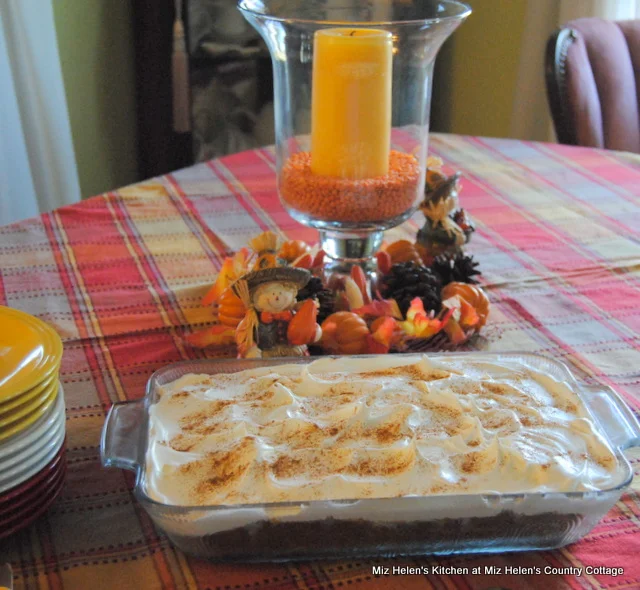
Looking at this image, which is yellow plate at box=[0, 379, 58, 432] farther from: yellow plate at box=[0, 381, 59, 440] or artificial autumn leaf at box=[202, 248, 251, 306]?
artificial autumn leaf at box=[202, 248, 251, 306]

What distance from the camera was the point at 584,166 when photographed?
1530 mm

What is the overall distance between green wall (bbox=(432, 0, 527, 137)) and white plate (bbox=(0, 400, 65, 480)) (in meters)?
2.31

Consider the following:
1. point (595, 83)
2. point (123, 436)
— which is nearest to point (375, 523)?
point (123, 436)

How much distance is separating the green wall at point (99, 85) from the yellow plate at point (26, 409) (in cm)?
182

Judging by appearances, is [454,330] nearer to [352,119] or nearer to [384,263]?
[384,263]

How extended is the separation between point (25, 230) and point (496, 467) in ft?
2.94

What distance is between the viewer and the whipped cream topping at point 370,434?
597 mm

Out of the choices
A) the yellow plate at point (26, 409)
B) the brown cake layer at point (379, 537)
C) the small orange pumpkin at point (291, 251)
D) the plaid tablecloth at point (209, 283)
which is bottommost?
the plaid tablecloth at point (209, 283)

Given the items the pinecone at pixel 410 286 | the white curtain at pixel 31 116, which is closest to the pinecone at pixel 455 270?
the pinecone at pixel 410 286

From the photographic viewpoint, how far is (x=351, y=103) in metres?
0.94

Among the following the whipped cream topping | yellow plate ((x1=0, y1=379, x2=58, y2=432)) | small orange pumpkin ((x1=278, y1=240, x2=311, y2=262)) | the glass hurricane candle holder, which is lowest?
the whipped cream topping

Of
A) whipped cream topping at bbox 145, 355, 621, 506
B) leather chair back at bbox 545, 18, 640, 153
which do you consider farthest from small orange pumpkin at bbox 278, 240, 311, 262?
leather chair back at bbox 545, 18, 640, 153

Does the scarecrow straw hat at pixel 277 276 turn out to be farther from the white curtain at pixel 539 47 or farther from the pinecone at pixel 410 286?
the white curtain at pixel 539 47

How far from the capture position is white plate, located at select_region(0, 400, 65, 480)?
580 millimetres
